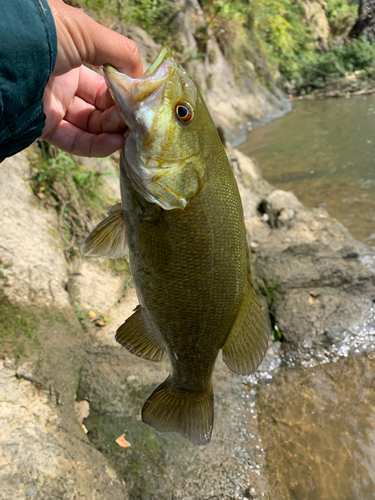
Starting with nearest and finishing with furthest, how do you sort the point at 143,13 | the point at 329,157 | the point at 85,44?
1. the point at 85,44
2. the point at 143,13
3. the point at 329,157

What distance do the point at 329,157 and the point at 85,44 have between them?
9795mm

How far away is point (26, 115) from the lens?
1.58m

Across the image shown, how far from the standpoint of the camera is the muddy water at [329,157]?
743 centimetres

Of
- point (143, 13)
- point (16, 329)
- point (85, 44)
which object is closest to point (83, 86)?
point (85, 44)

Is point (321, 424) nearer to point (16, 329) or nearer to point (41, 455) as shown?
point (41, 455)

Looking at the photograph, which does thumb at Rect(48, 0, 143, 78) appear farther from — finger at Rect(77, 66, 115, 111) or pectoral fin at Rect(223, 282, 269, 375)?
pectoral fin at Rect(223, 282, 269, 375)

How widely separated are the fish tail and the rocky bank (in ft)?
2.59

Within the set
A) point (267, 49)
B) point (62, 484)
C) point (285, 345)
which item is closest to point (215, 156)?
point (62, 484)

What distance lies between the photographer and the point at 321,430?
10.6ft

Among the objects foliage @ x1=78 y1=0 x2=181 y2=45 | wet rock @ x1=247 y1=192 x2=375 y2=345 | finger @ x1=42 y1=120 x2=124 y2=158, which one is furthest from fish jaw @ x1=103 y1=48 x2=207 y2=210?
foliage @ x1=78 y1=0 x2=181 y2=45

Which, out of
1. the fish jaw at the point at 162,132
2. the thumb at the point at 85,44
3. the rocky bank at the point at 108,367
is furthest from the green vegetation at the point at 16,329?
the thumb at the point at 85,44

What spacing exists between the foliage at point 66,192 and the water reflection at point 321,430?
2.48 metres

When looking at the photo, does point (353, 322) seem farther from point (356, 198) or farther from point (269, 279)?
point (356, 198)

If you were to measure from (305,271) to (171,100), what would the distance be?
11.4 feet
